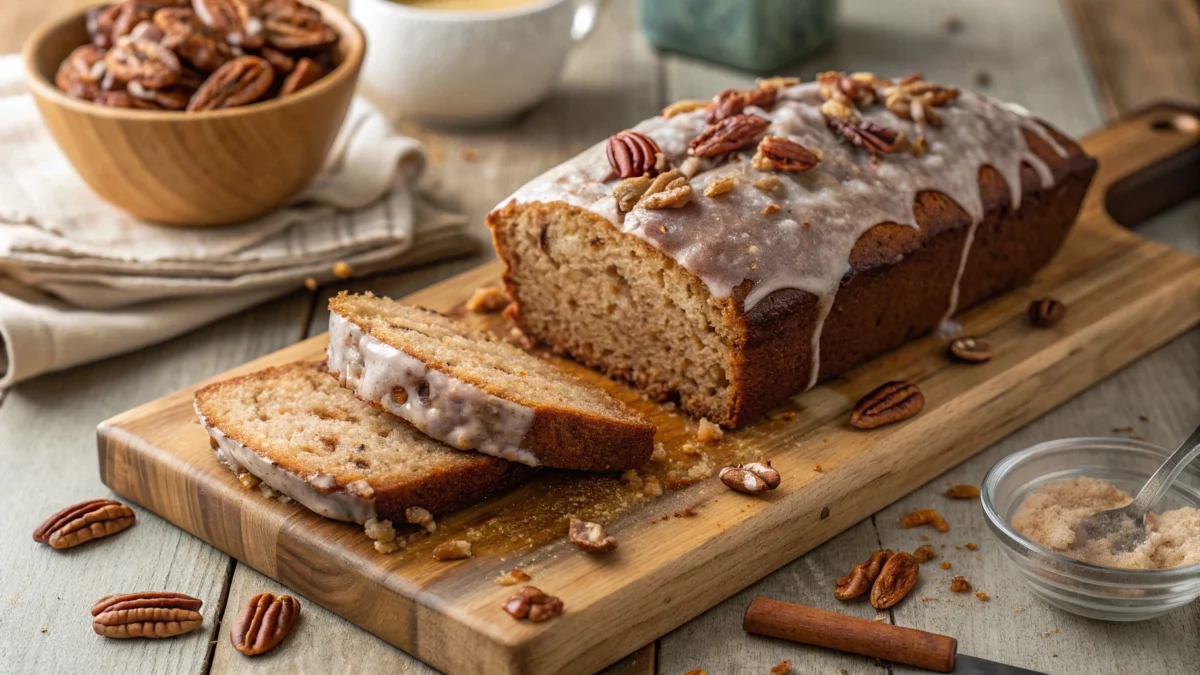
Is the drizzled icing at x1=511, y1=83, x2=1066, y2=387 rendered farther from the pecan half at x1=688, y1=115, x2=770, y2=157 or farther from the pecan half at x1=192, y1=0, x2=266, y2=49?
the pecan half at x1=192, y1=0, x2=266, y2=49

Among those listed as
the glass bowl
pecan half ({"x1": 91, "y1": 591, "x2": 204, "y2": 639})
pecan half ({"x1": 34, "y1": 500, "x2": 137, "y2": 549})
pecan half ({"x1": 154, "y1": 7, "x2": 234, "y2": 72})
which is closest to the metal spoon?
the glass bowl

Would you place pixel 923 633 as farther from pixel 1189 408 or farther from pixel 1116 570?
pixel 1189 408

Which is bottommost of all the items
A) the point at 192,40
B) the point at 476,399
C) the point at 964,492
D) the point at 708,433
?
the point at 964,492

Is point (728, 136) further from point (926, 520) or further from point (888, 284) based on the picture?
point (926, 520)

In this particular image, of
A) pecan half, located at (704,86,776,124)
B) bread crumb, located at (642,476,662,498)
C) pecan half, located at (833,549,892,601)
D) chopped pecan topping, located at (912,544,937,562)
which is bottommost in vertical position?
chopped pecan topping, located at (912,544,937,562)

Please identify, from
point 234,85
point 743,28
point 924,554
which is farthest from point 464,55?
point 924,554

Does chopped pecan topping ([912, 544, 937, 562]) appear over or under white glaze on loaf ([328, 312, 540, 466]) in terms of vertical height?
under

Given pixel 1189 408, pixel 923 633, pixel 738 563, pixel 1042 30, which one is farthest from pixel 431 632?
pixel 1042 30
